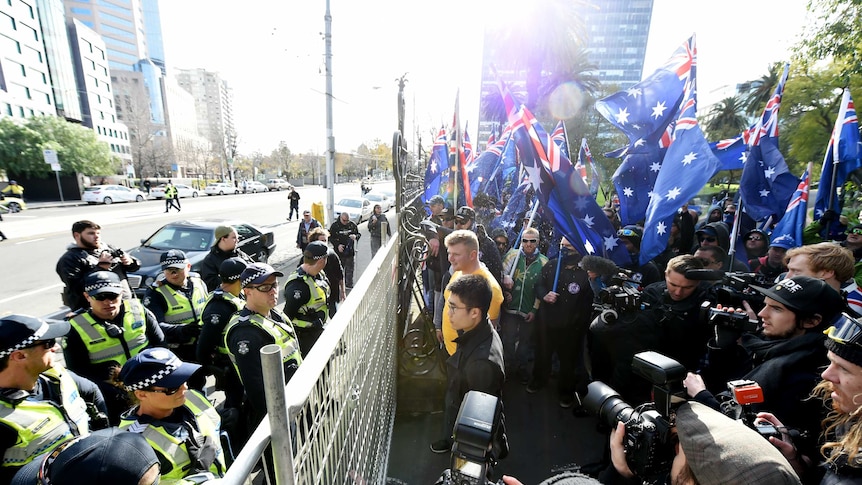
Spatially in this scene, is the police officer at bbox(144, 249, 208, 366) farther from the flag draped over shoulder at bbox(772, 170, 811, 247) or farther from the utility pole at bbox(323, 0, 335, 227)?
the utility pole at bbox(323, 0, 335, 227)

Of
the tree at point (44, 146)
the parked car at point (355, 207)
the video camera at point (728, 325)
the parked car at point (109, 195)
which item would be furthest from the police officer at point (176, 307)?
the tree at point (44, 146)

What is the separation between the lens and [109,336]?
8.75 ft

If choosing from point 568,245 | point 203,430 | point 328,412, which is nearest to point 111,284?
point 203,430

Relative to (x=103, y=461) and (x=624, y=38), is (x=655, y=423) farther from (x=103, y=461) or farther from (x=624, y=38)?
(x=624, y=38)

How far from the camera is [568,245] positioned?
471cm

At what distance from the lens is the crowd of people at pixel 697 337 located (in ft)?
4.45

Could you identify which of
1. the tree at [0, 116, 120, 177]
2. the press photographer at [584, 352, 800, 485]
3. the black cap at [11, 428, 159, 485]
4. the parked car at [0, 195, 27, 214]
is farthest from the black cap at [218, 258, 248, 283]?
the tree at [0, 116, 120, 177]

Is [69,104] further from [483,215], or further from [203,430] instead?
[203,430]

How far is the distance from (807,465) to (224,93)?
166 m

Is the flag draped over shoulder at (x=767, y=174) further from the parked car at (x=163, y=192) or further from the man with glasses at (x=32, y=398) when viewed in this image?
the parked car at (x=163, y=192)

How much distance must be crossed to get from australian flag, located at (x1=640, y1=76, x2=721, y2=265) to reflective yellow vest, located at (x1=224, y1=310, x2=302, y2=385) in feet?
13.4

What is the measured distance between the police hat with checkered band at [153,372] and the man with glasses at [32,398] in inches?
19.9

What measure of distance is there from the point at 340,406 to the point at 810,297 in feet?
8.50

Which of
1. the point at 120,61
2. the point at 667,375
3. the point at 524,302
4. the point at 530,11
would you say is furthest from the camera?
the point at 120,61
